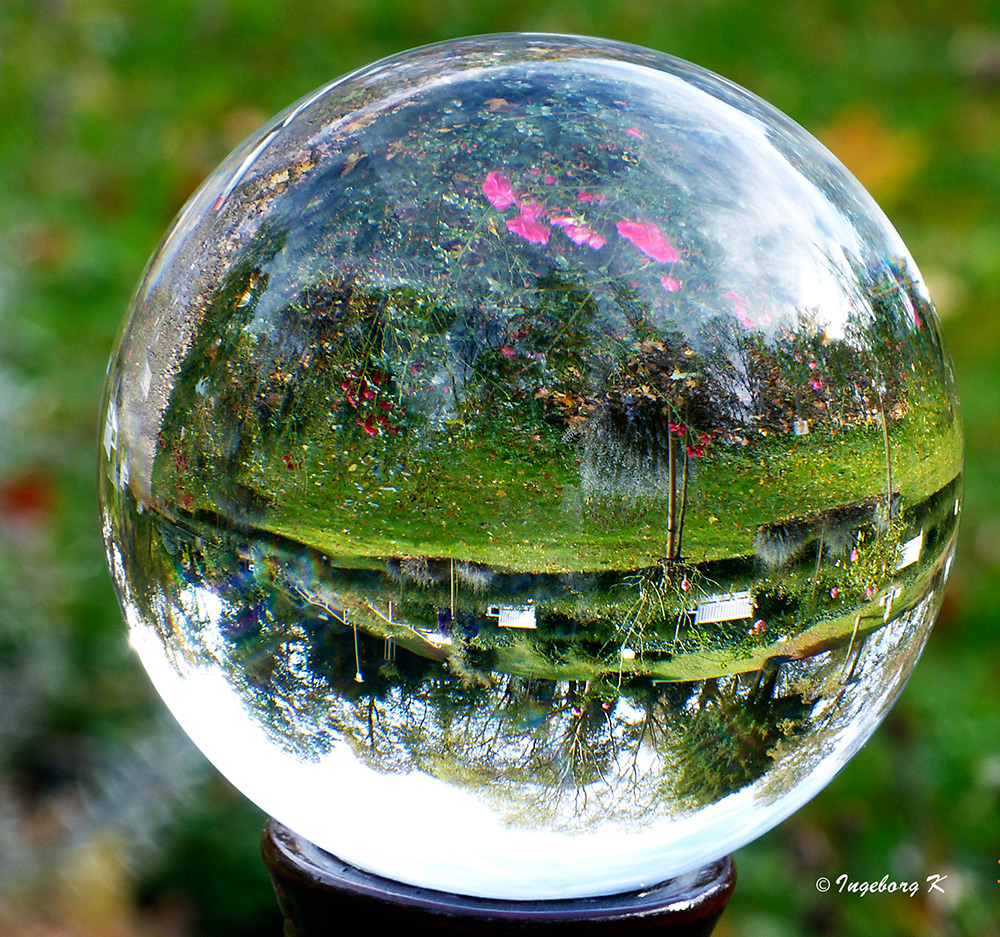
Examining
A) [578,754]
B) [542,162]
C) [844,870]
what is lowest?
[844,870]

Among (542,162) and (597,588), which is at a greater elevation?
(542,162)

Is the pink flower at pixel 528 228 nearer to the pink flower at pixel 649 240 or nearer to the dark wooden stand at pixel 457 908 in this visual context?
the pink flower at pixel 649 240

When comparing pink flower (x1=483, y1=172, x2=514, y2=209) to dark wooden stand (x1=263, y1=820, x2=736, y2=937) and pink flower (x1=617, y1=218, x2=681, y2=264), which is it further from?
dark wooden stand (x1=263, y1=820, x2=736, y2=937)

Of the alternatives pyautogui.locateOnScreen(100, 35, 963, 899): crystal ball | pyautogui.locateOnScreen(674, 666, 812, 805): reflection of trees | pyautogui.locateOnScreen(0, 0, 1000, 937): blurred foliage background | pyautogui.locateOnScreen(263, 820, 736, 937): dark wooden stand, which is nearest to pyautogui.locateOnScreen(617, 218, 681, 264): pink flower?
pyautogui.locateOnScreen(100, 35, 963, 899): crystal ball

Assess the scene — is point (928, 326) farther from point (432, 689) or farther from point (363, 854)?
point (363, 854)

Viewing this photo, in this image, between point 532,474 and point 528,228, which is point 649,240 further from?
point 532,474

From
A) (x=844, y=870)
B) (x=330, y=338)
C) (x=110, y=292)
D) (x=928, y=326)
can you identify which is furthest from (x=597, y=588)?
(x=110, y=292)

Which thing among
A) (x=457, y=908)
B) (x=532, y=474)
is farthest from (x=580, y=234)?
(x=457, y=908)

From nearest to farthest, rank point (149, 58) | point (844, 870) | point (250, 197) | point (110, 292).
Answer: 1. point (250, 197)
2. point (844, 870)
3. point (110, 292)
4. point (149, 58)

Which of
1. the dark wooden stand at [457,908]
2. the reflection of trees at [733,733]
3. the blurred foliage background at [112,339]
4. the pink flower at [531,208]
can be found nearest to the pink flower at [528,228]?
the pink flower at [531,208]
